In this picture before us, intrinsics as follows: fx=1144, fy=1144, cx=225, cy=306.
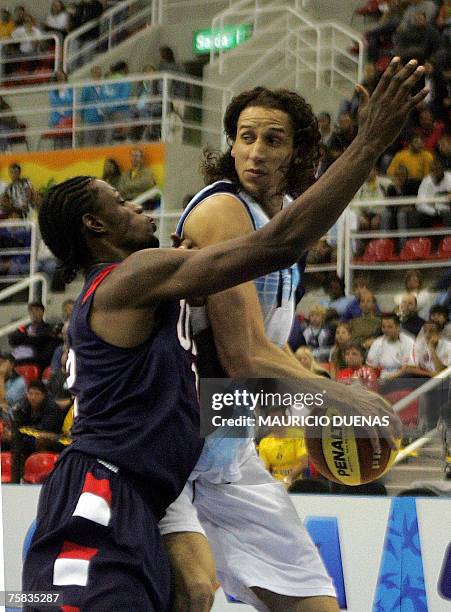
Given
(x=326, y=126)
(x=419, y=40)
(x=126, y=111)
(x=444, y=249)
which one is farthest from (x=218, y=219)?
(x=126, y=111)

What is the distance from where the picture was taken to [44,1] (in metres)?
8.36

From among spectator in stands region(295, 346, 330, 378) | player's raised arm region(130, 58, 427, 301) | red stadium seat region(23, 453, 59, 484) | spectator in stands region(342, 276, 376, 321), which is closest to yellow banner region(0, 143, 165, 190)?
spectator in stands region(342, 276, 376, 321)

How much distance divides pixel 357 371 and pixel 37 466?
61.6 inches

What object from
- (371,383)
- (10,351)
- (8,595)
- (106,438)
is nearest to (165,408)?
(106,438)

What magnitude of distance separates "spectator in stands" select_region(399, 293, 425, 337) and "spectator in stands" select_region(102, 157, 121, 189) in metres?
2.11

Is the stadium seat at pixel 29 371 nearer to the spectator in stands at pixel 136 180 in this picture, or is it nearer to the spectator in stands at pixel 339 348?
the spectator in stands at pixel 136 180

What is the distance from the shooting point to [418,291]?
583 cm

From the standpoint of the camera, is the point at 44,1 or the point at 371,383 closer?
the point at 371,383

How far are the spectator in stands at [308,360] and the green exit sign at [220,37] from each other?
10.2 ft

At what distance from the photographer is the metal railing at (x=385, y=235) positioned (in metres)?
6.07

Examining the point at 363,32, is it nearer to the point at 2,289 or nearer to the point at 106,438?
the point at 2,289

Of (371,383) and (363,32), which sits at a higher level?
(363,32)

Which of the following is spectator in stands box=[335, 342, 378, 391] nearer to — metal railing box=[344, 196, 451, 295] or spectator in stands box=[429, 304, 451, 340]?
spectator in stands box=[429, 304, 451, 340]

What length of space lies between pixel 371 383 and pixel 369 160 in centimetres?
353
